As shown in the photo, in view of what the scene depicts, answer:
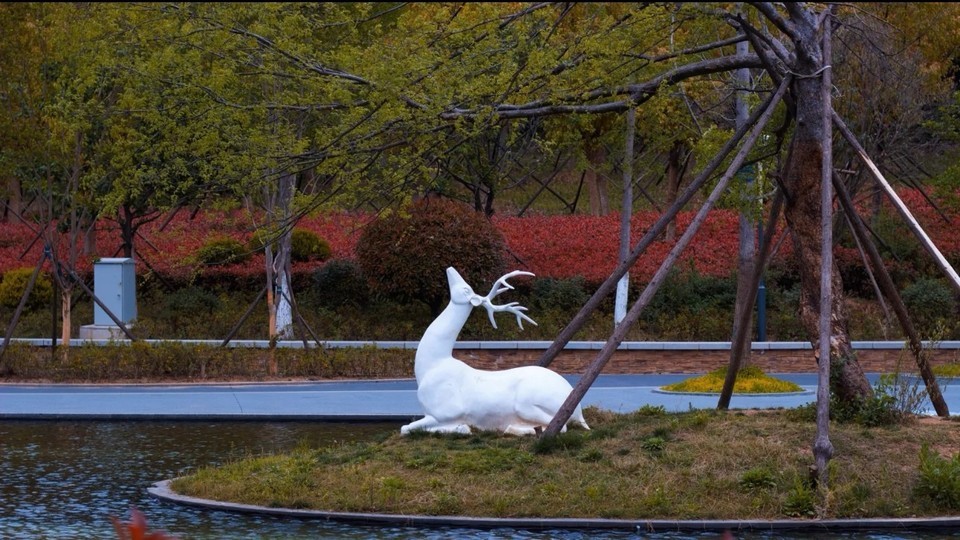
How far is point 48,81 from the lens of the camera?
22.7m

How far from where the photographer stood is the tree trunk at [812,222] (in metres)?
12.4

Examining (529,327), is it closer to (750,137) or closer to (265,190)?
(265,190)

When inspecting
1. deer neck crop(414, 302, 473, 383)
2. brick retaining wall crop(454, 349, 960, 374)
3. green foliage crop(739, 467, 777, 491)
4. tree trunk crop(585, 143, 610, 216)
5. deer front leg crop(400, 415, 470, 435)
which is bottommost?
green foliage crop(739, 467, 777, 491)

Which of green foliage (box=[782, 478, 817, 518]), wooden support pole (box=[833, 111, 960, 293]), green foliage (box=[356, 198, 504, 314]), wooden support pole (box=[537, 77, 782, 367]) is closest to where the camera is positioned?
green foliage (box=[782, 478, 817, 518])

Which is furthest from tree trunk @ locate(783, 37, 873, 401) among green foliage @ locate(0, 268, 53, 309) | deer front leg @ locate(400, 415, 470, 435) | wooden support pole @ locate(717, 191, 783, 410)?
green foliage @ locate(0, 268, 53, 309)

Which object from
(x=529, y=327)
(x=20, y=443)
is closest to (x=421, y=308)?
(x=529, y=327)

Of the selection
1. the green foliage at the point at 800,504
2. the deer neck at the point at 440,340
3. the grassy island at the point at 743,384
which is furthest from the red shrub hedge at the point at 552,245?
the green foliage at the point at 800,504

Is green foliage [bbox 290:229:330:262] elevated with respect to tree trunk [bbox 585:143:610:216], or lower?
lower

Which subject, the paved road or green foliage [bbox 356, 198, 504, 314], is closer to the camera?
the paved road

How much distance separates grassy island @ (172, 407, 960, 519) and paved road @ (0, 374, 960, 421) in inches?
172

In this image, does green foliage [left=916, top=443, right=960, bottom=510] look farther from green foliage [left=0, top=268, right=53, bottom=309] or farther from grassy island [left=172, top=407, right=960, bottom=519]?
green foliage [left=0, top=268, right=53, bottom=309]

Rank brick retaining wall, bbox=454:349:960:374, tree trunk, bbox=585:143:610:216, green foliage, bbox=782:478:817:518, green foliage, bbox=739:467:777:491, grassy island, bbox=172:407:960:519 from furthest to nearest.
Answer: tree trunk, bbox=585:143:610:216
brick retaining wall, bbox=454:349:960:374
green foliage, bbox=739:467:777:491
grassy island, bbox=172:407:960:519
green foliage, bbox=782:478:817:518

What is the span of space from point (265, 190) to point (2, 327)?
685 centimetres

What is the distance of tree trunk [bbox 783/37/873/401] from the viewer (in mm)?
12414
